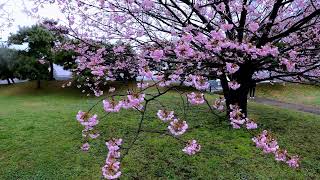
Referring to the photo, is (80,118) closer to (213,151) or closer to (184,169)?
(184,169)

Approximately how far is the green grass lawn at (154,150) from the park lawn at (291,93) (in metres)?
A: 7.36

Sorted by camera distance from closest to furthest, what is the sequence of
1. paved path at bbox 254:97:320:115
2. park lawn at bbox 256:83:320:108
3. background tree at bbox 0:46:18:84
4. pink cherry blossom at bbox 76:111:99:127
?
pink cherry blossom at bbox 76:111:99:127 → paved path at bbox 254:97:320:115 → park lawn at bbox 256:83:320:108 → background tree at bbox 0:46:18:84

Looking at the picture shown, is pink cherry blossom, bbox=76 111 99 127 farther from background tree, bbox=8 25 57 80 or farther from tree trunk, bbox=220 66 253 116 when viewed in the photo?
background tree, bbox=8 25 57 80

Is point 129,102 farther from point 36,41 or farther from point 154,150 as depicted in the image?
point 36,41

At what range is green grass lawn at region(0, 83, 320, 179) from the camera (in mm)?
7156

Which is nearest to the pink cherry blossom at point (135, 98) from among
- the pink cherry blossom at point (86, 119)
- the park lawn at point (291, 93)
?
the pink cherry blossom at point (86, 119)

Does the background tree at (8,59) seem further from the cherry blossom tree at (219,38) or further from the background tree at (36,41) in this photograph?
the cherry blossom tree at (219,38)

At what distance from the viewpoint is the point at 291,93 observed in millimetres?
20562

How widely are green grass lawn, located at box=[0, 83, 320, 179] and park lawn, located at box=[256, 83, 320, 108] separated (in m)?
7.36

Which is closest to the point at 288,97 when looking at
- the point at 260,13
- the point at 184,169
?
the point at 260,13

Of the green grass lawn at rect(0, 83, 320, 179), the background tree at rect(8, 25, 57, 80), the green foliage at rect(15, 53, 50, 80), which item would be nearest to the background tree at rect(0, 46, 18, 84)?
the green foliage at rect(15, 53, 50, 80)

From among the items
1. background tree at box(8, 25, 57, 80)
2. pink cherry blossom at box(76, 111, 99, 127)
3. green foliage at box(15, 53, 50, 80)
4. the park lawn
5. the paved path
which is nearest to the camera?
pink cherry blossom at box(76, 111, 99, 127)

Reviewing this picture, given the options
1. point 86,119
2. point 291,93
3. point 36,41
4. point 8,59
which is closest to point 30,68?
point 36,41

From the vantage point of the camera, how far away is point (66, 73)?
29.4 metres
